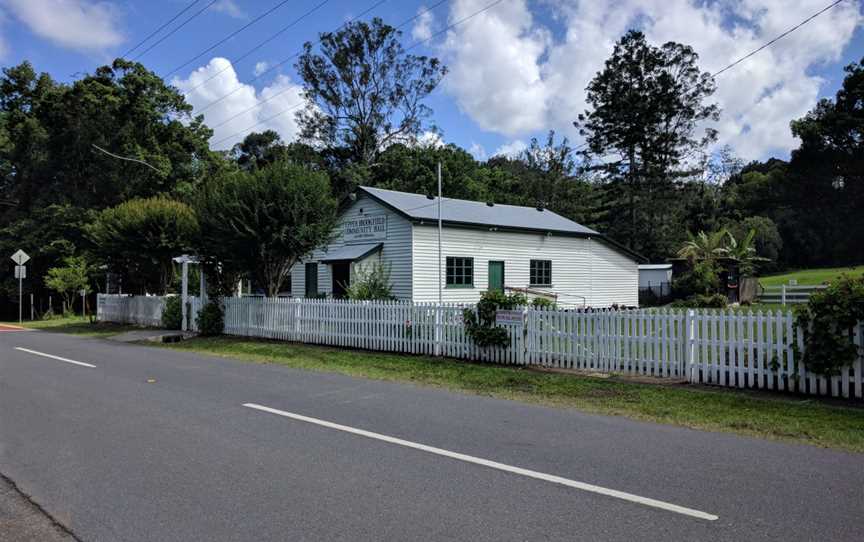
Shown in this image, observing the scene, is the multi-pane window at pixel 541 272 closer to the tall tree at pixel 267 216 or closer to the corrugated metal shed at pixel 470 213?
the corrugated metal shed at pixel 470 213

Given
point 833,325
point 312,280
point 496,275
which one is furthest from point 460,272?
point 833,325

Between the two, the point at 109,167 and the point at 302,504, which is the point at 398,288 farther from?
the point at 109,167

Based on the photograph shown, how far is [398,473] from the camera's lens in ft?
17.5

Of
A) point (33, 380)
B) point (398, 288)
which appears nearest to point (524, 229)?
point (398, 288)

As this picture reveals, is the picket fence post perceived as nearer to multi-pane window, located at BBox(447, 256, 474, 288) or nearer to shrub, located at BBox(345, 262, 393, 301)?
shrub, located at BBox(345, 262, 393, 301)

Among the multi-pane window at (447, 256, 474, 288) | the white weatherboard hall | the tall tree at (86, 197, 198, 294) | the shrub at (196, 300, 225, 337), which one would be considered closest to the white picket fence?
the shrub at (196, 300, 225, 337)

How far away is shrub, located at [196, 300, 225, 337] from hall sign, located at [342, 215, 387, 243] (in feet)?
21.5

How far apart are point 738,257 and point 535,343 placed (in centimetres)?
2819

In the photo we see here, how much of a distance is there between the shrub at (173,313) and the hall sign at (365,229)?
6.88 metres

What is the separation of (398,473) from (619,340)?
21.6 ft

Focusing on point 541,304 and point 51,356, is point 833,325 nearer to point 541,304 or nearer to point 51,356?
point 541,304

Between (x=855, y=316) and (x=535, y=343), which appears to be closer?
(x=855, y=316)

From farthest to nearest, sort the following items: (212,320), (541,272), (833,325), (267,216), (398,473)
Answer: (541,272), (212,320), (267,216), (833,325), (398,473)

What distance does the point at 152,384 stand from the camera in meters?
10.1
